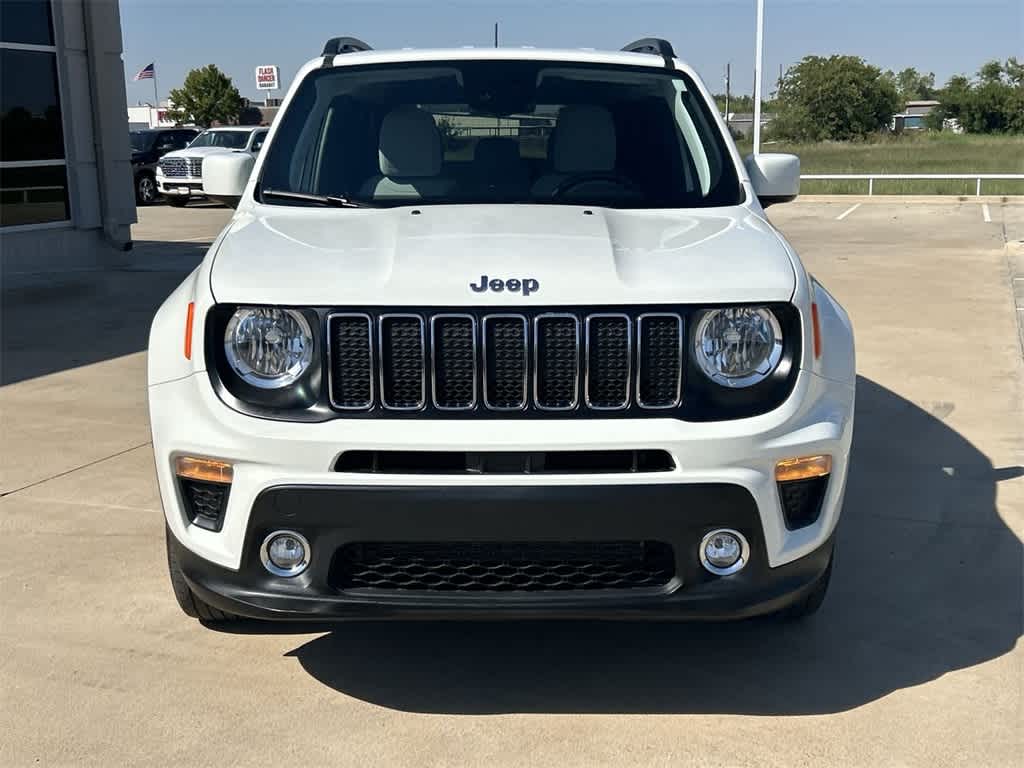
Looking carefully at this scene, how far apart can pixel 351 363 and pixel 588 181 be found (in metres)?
1.47

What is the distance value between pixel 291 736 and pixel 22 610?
136 centimetres

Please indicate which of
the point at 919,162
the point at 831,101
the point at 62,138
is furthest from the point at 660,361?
the point at 831,101

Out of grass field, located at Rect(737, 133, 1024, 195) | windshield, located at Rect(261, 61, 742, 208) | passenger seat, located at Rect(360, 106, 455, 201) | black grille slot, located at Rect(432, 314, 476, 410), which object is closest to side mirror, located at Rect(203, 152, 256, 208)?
windshield, located at Rect(261, 61, 742, 208)

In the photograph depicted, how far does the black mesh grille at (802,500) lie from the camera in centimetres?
318

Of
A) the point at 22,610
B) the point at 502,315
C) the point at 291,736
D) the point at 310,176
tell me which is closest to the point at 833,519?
the point at 502,315

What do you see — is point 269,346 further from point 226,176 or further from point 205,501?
point 226,176

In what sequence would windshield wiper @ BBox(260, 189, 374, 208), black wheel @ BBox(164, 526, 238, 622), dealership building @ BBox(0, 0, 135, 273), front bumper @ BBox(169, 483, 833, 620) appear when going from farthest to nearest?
dealership building @ BBox(0, 0, 135, 273) < windshield wiper @ BBox(260, 189, 374, 208) < black wheel @ BBox(164, 526, 238, 622) < front bumper @ BBox(169, 483, 833, 620)

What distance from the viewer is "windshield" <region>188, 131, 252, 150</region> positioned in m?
25.8

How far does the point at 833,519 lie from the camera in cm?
331

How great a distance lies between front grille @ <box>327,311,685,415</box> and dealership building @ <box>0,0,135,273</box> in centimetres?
1152

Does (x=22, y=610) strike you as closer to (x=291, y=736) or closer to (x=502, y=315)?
(x=291, y=736)

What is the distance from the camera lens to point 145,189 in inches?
1027

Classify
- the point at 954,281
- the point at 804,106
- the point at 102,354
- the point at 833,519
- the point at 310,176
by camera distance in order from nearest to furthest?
1. the point at 833,519
2. the point at 310,176
3. the point at 102,354
4. the point at 954,281
5. the point at 804,106

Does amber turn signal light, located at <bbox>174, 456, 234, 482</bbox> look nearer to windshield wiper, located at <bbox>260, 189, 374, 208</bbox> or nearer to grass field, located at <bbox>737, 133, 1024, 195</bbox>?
windshield wiper, located at <bbox>260, 189, 374, 208</bbox>
